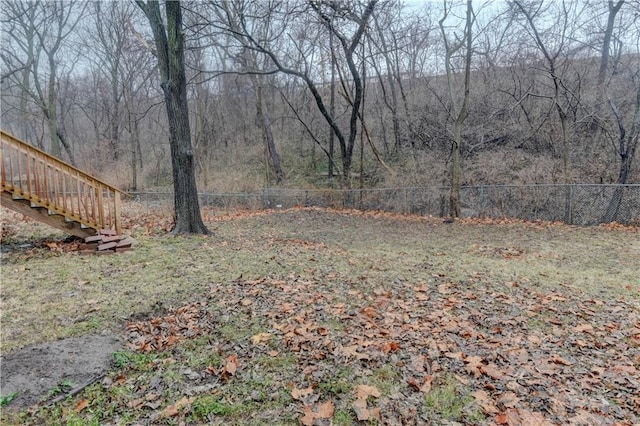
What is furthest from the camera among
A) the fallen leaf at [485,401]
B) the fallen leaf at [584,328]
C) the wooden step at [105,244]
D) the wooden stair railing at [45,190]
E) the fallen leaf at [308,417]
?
the wooden step at [105,244]

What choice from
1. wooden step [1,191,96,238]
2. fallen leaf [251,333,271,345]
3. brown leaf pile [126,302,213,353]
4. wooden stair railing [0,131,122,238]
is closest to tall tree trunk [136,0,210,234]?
wooden stair railing [0,131,122,238]

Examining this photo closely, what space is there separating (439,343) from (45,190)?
22.5 feet

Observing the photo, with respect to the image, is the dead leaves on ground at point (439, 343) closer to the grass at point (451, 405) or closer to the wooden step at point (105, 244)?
the grass at point (451, 405)

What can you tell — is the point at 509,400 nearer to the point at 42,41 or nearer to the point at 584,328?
the point at 584,328

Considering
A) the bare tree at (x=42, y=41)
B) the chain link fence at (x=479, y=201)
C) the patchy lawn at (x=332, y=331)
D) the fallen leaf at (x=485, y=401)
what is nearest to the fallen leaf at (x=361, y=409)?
the patchy lawn at (x=332, y=331)

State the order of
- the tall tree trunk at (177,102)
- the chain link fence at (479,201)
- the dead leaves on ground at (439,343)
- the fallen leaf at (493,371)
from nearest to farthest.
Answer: the dead leaves on ground at (439,343) < the fallen leaf at (493,371) < the tall tree trunk at (177,102) < the chain link fence at (479,201)

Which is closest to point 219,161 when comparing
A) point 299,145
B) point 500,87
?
point 299,145

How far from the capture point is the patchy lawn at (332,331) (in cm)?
265

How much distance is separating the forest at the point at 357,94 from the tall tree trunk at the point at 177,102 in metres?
1.49

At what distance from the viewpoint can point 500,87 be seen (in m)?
15.9

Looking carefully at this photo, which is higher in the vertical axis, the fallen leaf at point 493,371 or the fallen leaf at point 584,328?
the fallen leaf at point 493,371

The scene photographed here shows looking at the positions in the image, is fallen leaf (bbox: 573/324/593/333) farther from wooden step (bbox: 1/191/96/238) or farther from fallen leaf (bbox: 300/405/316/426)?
wooden step (bbox: 1/191/96/238)

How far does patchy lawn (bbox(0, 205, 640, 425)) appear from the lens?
8.69 feet

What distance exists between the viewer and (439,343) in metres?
3.44
